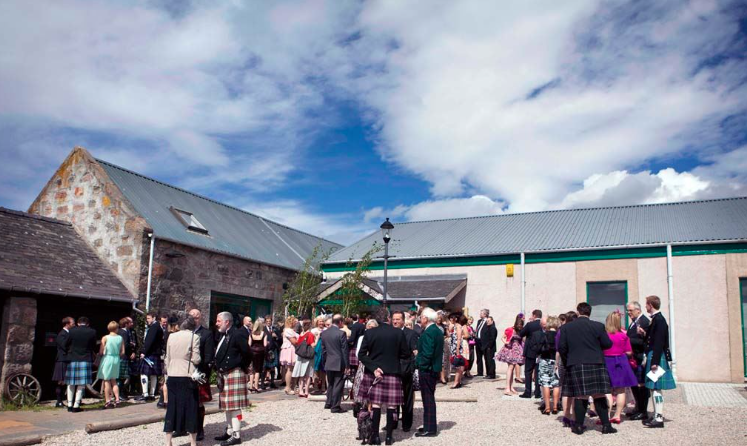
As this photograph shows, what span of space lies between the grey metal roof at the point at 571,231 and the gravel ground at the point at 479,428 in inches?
275

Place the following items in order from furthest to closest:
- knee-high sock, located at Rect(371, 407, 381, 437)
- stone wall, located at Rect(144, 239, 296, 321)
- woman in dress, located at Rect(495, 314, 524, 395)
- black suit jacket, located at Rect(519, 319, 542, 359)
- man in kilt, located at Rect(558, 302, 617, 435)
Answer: stone wall, located at Rect(144, 239, 296, 321)
woman in dress, located at Rect(495, 314, 524, 395)
black suit jacket, located at Rect(519, 319, 542, 359)
man in kilt, located at Rect(558, 302, 617, 435)
knee-high sock, located at Rect(371, 407, 381, 437)

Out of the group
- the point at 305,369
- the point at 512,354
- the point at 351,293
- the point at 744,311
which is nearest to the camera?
the point at 512,354

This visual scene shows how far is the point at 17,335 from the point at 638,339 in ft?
35.9

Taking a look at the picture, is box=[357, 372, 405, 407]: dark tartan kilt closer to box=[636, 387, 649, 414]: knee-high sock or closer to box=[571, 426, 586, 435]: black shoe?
box=[571, 426, 586, 435]: black shoe

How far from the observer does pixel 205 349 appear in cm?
814

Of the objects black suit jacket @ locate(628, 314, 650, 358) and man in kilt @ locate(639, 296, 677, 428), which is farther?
black suit jacket @ locate(628, 314, 650, 358)

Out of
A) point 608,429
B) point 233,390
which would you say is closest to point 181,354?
point 233,390

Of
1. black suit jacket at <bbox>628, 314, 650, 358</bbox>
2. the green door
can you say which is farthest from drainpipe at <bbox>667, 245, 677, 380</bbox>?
black suit jacket at <bbox>628, 314, 650, 358</bbox>

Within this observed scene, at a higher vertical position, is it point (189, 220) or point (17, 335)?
point (189, 220)

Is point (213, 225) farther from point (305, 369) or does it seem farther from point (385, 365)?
point (385, 365)

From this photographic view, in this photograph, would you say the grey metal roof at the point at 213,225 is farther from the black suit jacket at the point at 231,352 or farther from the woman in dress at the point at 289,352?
the black suit jacket at the point at 231,352

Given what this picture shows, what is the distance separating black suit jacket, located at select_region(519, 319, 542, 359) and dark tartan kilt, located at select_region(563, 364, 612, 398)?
9.21ft

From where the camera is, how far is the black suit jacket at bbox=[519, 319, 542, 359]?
1149cm

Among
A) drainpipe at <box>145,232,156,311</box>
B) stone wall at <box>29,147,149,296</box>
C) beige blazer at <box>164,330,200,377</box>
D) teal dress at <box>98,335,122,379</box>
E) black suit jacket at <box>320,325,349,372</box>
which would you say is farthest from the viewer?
stone wall at <box>29,147,149,296</box>
